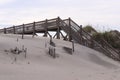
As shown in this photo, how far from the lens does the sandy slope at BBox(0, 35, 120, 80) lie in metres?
18.5

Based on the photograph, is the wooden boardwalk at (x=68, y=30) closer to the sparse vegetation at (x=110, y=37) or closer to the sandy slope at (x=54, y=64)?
the sandy slope at (x=54, y=64)

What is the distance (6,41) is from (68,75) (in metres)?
8.80

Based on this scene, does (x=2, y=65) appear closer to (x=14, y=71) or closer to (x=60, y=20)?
(x=14, y=71)

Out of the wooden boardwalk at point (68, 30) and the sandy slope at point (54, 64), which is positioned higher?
the wooden boardwalk at point (68, 30)

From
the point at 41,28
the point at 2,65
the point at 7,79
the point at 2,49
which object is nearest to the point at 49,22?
the point at 41,28

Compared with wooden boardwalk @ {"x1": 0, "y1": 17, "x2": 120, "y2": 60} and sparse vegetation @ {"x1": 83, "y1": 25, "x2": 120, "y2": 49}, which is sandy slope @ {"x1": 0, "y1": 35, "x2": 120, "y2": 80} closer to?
wooden boardwalk @ {"x1": 0, "y1": 17, "x2": 120, "y2": 60}

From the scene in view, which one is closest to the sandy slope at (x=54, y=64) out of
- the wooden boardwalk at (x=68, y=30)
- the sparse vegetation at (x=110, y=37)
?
the wooden boardwalk at (x=68, y=30)

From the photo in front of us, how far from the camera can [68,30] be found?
34125 millimetres

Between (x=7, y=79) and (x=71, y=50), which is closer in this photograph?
(x=7, y=79)

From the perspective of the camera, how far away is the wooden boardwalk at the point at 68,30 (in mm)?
31628

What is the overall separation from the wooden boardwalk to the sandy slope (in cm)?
123

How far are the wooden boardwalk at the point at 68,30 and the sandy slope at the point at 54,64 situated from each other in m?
1.23

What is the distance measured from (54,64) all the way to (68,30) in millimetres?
11314

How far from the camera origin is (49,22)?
35.8 m
